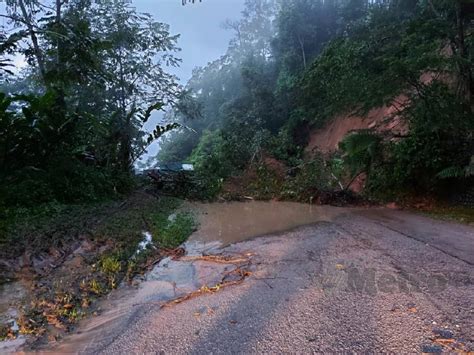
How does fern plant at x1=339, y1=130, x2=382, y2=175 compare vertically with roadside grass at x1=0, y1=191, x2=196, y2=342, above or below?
above

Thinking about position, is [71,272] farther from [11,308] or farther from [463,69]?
[463,69]

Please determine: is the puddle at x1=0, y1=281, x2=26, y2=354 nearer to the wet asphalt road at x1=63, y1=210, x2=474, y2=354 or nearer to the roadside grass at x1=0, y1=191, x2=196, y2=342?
the roadside grass at x1=0, y1=191, x2=196, y2=342

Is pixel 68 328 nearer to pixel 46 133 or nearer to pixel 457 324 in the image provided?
pixel 457 324

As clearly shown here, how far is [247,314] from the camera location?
291cm

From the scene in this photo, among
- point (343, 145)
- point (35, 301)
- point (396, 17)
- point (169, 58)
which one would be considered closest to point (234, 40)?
point (169, 58)

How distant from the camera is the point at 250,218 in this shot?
321 inches

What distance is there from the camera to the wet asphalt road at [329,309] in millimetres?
2418

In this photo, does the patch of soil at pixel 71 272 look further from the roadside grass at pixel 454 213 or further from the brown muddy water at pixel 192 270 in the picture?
the roadside grass at pixel 454 213

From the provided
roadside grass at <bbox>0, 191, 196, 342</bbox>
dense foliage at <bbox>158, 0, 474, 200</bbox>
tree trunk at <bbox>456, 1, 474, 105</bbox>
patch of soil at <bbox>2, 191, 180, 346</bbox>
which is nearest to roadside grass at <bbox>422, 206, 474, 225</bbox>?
dense foliage at <bbox>158, 0, 474, 200</bbox>

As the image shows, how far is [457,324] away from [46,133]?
337 inches

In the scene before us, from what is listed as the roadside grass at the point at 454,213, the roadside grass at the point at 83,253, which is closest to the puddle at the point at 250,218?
the roadside grass at the point at 83,253

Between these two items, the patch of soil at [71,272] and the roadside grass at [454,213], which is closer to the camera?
the patch of soil at [71,272]

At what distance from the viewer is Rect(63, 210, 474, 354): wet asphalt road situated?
2.42m

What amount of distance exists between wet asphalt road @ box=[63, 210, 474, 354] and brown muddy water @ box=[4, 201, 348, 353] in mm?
109
